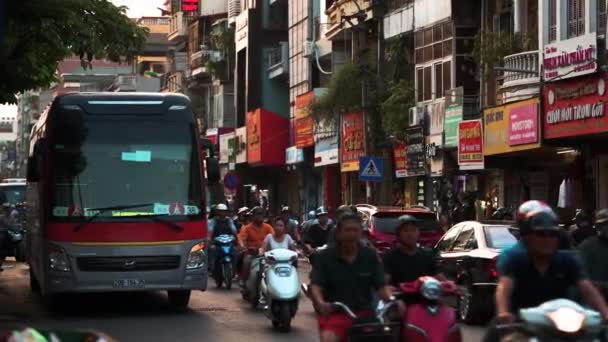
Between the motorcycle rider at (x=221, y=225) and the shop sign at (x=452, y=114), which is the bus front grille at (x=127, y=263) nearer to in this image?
the motorcycle rider at (x=221, y=225)

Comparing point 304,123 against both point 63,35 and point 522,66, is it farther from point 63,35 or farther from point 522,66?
point 63,35

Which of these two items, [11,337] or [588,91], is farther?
[588,91]

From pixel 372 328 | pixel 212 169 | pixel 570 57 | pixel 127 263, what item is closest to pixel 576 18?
pixel 570 57

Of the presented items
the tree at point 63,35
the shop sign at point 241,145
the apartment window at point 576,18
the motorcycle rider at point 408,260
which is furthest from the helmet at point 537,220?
the shop sign at point 241,145

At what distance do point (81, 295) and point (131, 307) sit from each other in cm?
225

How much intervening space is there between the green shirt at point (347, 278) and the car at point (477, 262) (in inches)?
290

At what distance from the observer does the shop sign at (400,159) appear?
45713mm

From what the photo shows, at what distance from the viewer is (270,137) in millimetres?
66938

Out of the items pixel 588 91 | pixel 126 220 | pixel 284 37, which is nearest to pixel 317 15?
pixel 284 37

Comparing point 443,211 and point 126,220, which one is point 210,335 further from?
point 443,211

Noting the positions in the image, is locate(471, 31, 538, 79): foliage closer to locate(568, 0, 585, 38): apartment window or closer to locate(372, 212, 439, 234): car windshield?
locate(568, 0, 585, 38): apartment window

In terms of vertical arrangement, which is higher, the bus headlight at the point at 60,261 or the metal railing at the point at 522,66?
the metal railing at the point at 522,66

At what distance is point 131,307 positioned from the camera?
22.4 metres

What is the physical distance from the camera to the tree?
18453 millimetres
